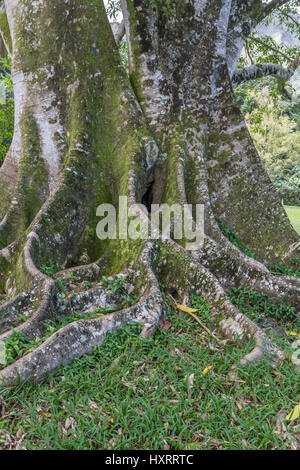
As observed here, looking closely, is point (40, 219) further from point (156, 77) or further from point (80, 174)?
point (156, 77)

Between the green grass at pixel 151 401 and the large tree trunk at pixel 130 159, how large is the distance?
0.49m

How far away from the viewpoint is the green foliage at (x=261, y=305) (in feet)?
14.5

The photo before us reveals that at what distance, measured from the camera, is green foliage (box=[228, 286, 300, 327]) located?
174 inches

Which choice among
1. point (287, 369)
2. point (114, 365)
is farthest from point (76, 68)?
point (287, 369)

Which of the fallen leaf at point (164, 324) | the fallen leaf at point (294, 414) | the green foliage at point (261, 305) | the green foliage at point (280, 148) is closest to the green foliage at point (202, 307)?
the fallen leaf at point (164, 324)

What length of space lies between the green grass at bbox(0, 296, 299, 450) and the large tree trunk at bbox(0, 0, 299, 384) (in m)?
0.49

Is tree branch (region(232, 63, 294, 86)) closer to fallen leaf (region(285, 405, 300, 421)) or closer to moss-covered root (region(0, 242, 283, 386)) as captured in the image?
moss-covered root (region(0, 242, 283, 386))

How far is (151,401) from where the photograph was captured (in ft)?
8.96

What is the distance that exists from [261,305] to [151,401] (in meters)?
2.29

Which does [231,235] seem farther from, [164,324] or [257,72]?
[257,72]

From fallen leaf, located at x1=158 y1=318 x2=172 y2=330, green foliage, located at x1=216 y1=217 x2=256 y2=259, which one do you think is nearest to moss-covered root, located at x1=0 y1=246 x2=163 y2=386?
fallen leaf, located at x1=158 y1=318 x2=172 y2=330

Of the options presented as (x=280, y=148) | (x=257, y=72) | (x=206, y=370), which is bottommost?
(x=206, y=370)

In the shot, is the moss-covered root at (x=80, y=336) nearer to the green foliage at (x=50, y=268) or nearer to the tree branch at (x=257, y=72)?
the green foliage at (x=50, y=268)

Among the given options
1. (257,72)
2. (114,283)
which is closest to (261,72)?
(257,72)
